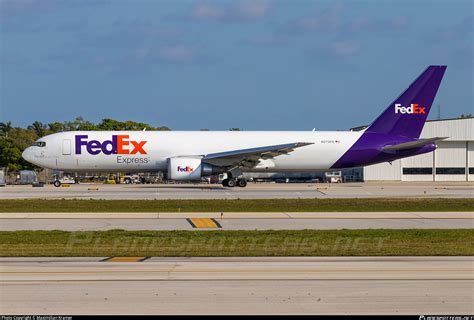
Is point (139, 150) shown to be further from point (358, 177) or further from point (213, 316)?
point (213, 316)

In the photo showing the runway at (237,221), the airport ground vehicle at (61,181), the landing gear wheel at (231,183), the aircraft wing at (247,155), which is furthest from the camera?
the airport ground vehicle at (61,181)

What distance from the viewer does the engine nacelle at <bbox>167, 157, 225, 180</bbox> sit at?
49.1 m

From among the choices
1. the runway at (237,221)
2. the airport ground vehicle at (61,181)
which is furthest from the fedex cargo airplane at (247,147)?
the runway at (237,221)

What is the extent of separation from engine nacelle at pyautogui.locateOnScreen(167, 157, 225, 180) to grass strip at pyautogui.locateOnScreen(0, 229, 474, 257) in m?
26.8

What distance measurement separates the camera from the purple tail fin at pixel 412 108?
52844 millimetres

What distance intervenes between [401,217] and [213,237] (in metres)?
10.3

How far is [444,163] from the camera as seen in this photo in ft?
242

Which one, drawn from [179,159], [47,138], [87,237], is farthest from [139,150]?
[87,237]

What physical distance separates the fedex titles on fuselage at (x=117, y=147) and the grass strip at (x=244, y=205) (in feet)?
49.5

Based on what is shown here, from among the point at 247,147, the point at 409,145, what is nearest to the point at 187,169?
the point at 247,147

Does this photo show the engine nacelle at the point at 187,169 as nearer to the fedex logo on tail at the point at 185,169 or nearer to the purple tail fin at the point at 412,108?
the fedex logo on tail at the point at 185,169

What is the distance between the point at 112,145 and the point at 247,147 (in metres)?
10.2

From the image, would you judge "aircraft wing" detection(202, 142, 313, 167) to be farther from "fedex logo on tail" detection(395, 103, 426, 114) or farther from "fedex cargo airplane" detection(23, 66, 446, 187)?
"fedex logo on tail" detection(395, 103, 426, 114)

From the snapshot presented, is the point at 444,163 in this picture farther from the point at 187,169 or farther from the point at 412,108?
the point at 187,169
